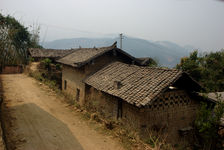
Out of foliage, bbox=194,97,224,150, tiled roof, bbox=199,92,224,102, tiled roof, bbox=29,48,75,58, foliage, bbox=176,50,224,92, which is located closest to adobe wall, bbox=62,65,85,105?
foliage, bbox=194,97,224,150

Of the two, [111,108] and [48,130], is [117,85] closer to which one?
[111,108]

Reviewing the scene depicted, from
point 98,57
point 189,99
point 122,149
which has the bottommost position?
point 122,149

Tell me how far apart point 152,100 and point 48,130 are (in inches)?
178

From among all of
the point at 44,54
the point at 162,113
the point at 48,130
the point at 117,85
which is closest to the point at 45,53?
the point at 44,54

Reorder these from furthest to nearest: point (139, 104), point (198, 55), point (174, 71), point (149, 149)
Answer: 1. point (198, 55)
2. point (174, 71)
3. point (139, 104)
4. point (149, 149)

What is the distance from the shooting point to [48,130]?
6434mm

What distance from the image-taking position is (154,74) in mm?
9867

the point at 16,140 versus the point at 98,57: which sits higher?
the point at 98,57

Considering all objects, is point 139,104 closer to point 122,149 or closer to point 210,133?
point 122,149

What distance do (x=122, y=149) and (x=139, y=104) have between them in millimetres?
2638

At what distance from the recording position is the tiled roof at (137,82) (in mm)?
8148

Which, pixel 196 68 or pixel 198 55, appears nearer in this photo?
pixel 196 68

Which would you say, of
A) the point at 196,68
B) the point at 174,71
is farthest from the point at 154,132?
the point at 196,68

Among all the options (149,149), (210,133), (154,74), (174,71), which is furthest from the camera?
(154,74)
